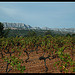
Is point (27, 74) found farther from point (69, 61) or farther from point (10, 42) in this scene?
point (10, 42)

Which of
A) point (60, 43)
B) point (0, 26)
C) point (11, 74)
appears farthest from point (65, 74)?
point (0, 26)

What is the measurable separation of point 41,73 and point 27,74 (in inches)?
50.6

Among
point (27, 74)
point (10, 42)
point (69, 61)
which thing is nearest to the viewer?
point (69, 61)

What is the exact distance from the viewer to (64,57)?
574 centimetres

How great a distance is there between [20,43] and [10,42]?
1.50 meters

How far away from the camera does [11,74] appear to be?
24.2ft

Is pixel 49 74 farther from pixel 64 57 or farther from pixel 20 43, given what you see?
pixel 20 43

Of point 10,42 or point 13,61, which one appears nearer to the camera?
point 13,61

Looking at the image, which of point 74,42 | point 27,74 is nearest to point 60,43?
point 74,42

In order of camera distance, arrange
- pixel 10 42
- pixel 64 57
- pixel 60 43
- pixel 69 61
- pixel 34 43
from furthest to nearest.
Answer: pixel 34 43 < pixel 60 43 < pixel 10 42 < pixel 64 57 < pixel 69 61

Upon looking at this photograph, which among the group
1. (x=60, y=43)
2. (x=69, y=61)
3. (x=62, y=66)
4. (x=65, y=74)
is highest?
(x=69, y=61)

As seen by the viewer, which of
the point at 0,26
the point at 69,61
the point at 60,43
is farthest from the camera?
the point at 0,26

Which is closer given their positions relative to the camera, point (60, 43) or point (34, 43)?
point (60, 43)

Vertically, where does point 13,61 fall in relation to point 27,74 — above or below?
above
